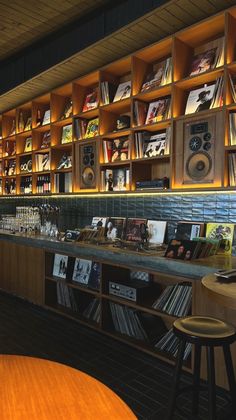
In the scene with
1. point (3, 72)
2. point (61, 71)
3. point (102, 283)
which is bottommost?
point (102, 283)

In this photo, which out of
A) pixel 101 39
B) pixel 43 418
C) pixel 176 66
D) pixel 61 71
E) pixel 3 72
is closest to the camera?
pixel 43 418

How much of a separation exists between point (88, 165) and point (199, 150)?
4.76 feet

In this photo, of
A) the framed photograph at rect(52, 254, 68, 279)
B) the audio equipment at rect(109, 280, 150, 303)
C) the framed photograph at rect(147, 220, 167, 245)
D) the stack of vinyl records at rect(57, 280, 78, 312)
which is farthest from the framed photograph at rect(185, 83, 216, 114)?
the stack of vinyl records at rect(57, 280, 78, 312)

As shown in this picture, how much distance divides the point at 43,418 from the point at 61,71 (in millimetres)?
3574

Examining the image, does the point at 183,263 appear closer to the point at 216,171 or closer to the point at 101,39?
the point at 216,171

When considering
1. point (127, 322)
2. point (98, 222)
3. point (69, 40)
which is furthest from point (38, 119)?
point (127, 322)

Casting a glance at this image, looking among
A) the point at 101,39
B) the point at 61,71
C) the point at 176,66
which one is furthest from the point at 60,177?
the point at 176,66

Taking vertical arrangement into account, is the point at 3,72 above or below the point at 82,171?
above

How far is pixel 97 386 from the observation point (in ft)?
2.61

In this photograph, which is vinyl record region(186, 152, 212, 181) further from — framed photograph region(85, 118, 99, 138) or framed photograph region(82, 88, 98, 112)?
framed photograph region(82, 88, 98, 112)

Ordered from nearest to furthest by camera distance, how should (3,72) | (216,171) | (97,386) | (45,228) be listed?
1. (97,386)
2. (216,171)
3. (45,228)
4. (3,72)

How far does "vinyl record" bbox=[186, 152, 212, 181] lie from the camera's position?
2543 millimetres

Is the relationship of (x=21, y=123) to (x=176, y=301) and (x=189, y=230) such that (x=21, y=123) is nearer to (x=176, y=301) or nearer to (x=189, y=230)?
(x=189, y=230)

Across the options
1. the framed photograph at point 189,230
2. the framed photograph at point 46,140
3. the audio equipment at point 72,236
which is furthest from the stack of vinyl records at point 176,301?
the framed photograph at point 46,140
